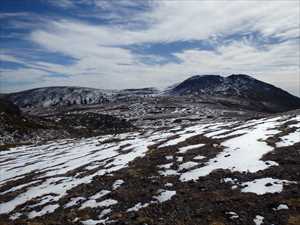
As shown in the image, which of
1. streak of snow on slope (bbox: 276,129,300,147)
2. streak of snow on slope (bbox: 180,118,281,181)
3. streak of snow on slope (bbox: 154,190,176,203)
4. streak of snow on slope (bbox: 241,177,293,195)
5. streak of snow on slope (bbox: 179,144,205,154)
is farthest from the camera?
streak of snow on slope (bbox: 179,144,205,154)

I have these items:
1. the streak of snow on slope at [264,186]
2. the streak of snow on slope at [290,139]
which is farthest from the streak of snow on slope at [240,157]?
the streak of snow on slope at [264,186]

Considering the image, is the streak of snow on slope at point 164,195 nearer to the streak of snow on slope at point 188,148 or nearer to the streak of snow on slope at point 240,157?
the streak of snow on slope at point 240,157

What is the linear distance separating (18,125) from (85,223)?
80841 millimetres

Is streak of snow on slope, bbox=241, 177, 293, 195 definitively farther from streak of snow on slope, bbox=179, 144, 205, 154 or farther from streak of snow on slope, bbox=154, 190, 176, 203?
streak of snow on slope, bbox=179, 144, 205, 154

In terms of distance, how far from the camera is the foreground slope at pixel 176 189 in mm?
16234

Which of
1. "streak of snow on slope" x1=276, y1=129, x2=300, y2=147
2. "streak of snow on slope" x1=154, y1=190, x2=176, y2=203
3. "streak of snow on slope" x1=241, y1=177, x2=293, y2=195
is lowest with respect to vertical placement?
"streak of snow on slope" x1=154, y1=190, x2=176, y2=203

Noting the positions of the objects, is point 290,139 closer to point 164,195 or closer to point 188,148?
point 188,148

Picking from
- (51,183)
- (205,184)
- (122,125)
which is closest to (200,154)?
(205,184)

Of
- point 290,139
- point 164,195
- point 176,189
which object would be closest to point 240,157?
point 290,139

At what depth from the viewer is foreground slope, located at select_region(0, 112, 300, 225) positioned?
53.3ft

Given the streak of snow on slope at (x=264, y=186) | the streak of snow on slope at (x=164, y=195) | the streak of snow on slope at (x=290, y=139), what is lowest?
the streak of snow on slope at (x=164, y=195)

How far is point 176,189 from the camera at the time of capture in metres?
20.2

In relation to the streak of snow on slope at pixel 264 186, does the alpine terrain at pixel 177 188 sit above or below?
below

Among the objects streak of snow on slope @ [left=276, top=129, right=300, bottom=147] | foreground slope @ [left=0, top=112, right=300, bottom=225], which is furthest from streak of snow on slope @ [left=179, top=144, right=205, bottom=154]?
streak of snow on slope @ [left=276, top=129, right=300, bottom=147]
